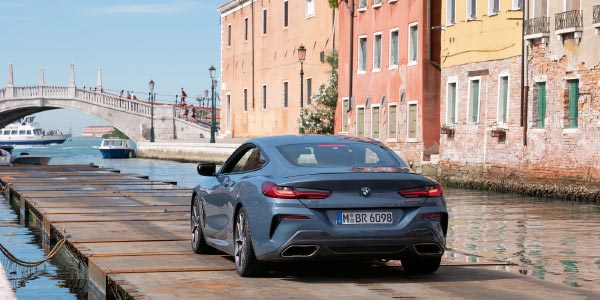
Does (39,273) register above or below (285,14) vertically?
below

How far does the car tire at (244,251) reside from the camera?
11.3 m

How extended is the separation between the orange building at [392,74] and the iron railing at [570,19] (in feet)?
33.0

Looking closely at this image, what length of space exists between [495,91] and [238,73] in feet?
135

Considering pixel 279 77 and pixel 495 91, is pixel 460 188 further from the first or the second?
pixel 279 77

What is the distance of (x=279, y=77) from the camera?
6862 centimetres

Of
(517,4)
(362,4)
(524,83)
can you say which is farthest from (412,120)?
(524,83)

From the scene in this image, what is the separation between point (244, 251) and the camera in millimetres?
11375

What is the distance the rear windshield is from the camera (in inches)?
457

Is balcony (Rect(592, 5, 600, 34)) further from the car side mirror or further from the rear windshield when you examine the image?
the rear windshield

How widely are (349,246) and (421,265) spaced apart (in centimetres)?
113

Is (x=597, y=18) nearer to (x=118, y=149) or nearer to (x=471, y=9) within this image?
(x=471, y=9)

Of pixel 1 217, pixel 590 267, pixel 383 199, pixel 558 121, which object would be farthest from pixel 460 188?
pixel 383 199

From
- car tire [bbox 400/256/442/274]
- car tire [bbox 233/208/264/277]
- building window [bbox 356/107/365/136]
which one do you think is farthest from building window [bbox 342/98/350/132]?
car tire [bbox 233/208/264/277]

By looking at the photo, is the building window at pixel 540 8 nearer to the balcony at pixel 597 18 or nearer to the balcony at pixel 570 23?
the balcony at pixel 570 23
